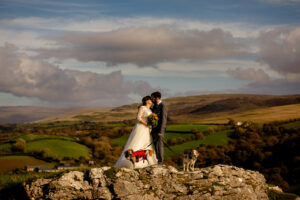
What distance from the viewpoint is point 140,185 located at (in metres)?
15.8

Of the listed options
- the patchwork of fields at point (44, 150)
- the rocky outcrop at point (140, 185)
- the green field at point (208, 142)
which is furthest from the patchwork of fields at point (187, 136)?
the rocky outcrop at point (140, 185)

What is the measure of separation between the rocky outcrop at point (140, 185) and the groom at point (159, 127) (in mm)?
1548

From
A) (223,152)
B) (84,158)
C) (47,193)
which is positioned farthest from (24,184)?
(223,152)

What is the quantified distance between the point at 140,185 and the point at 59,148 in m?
59.2

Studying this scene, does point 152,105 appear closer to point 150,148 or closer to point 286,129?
point 150,148

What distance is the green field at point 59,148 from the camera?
66.3m

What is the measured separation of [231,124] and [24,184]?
302 ft

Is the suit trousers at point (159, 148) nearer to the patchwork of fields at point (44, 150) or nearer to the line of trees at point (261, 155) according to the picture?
the line of trees at point (261, 155)

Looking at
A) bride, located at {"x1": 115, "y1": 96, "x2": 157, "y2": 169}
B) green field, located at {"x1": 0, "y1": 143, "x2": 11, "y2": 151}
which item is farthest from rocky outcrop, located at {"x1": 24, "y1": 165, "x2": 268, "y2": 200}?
green field, located at {"x1": 0, "y1": 143, "x2": 11, "y2": 151}

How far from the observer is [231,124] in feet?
331

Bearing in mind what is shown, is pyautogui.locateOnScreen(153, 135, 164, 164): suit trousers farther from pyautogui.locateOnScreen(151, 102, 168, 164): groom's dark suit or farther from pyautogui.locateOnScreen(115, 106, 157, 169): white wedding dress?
pyautogui.locateOnScreen(115, 106, 157, 169): white wedding dress

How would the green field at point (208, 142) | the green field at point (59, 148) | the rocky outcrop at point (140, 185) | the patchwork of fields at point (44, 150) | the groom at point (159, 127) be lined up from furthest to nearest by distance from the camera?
the green field at point (208, 142), the green field at point (59, 148), the patchwork of fields at point (44, 150), the groom at point (159, 127), the rocky outcrop at point (140, 185)

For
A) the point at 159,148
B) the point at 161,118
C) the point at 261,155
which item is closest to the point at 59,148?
the point at 261,155

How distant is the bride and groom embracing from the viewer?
18016mm
